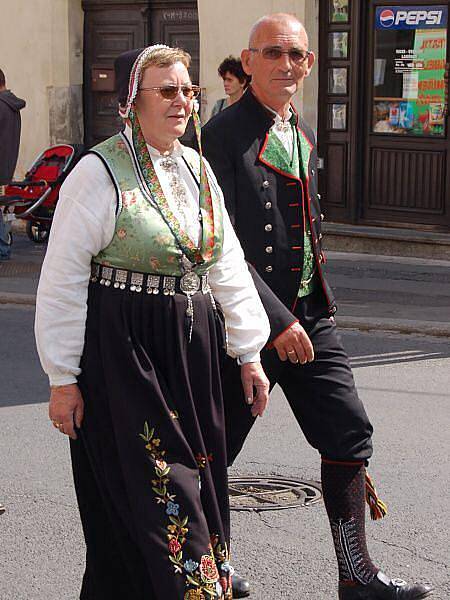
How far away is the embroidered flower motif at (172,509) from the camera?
13.0 ft

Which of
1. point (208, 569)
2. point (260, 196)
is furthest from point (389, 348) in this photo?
point (208, 569)

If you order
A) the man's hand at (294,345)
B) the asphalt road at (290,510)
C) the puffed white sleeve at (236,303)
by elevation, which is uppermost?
the puffed white sleeve at (236,303)

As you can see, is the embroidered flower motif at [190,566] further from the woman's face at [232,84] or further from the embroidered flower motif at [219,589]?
the woman's face at [232,84]

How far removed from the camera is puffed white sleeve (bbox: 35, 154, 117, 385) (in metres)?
3.96

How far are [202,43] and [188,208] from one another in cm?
1104

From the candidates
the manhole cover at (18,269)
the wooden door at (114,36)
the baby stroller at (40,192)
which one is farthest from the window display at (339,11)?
the manhole cover at (18,269)

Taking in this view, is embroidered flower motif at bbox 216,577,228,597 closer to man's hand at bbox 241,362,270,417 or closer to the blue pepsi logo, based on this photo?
man's hand at bbox 241,362,270,417

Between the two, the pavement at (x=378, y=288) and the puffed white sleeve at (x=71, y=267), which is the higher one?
the puffed white sleeve at (x=71, y=267)

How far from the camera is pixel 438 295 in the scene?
36.8 ft

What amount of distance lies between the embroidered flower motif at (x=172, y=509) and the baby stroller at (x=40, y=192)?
9971 millimetres

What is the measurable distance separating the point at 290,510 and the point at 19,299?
585 centimetres

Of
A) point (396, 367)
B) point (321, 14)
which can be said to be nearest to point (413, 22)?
point (321, 14)

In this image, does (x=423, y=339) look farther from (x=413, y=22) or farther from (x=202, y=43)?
(x=202, y=43)

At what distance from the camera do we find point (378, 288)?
11.7 metres
